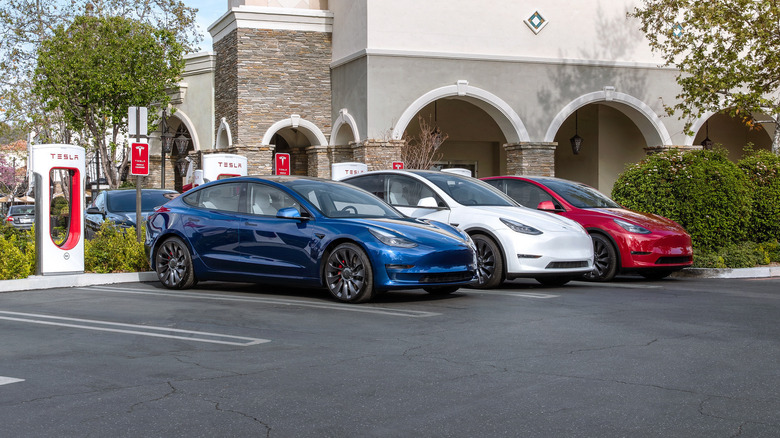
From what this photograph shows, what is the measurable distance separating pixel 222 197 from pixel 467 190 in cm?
341

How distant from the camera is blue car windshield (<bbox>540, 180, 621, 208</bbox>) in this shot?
14000mm

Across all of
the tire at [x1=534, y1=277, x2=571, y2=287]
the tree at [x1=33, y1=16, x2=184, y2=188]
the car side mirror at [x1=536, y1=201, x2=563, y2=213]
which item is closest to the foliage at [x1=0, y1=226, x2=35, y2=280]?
→ the tire at [x1=534, y1=277, x2=571, y2=287]

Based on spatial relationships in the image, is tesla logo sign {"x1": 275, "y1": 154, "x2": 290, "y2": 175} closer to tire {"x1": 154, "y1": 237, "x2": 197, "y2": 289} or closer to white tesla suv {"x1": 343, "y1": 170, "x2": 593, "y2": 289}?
white tesla suv {"x1": 343, "y1": 170, "x2": 593, "y2": 289}

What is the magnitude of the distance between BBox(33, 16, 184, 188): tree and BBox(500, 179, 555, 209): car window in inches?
894

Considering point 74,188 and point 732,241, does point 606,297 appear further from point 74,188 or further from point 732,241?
point 74,188

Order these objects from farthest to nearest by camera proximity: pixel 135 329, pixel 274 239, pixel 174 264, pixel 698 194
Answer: pixel 698 194 < pixel 174 264 < pixel 274 239 < pixel 135 329

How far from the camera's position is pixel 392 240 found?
391 inches

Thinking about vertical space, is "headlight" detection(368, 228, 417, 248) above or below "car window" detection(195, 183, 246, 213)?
below

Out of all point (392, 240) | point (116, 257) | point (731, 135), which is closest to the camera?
point (392, 240)

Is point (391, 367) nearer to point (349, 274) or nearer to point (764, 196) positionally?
point (349, 274)

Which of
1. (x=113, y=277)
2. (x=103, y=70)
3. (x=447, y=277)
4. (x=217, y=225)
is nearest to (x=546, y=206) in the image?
→ (x=447, y=277)

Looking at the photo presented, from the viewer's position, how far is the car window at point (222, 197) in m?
11.4

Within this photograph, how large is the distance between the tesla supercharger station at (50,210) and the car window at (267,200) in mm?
3269


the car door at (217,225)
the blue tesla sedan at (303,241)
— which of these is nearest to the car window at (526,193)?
the blue tesla sedan at (303,241)
